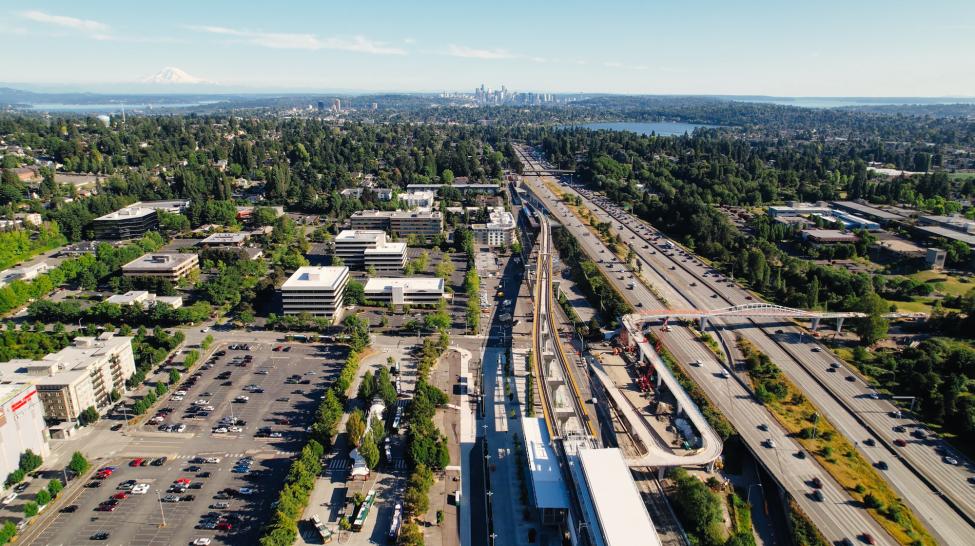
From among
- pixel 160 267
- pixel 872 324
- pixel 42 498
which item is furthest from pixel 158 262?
pixel 872 324

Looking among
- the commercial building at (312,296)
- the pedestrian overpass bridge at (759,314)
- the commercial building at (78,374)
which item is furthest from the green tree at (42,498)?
the pedestrian overpass bridge at (759,314)

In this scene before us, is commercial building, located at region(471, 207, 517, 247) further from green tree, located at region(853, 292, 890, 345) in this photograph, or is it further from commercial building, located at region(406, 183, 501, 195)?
green tree, located at region(853, 292, 890, 345)

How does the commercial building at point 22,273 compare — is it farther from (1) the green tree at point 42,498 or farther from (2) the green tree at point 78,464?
(1) the green tree at point 42,498

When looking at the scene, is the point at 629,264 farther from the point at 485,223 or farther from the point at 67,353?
the point at 67,353

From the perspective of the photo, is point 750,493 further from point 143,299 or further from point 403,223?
point 403,223

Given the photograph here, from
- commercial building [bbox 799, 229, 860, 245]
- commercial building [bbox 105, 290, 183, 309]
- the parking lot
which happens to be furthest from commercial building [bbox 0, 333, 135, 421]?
commercial building [bbox 799, 229, 860, 245]
